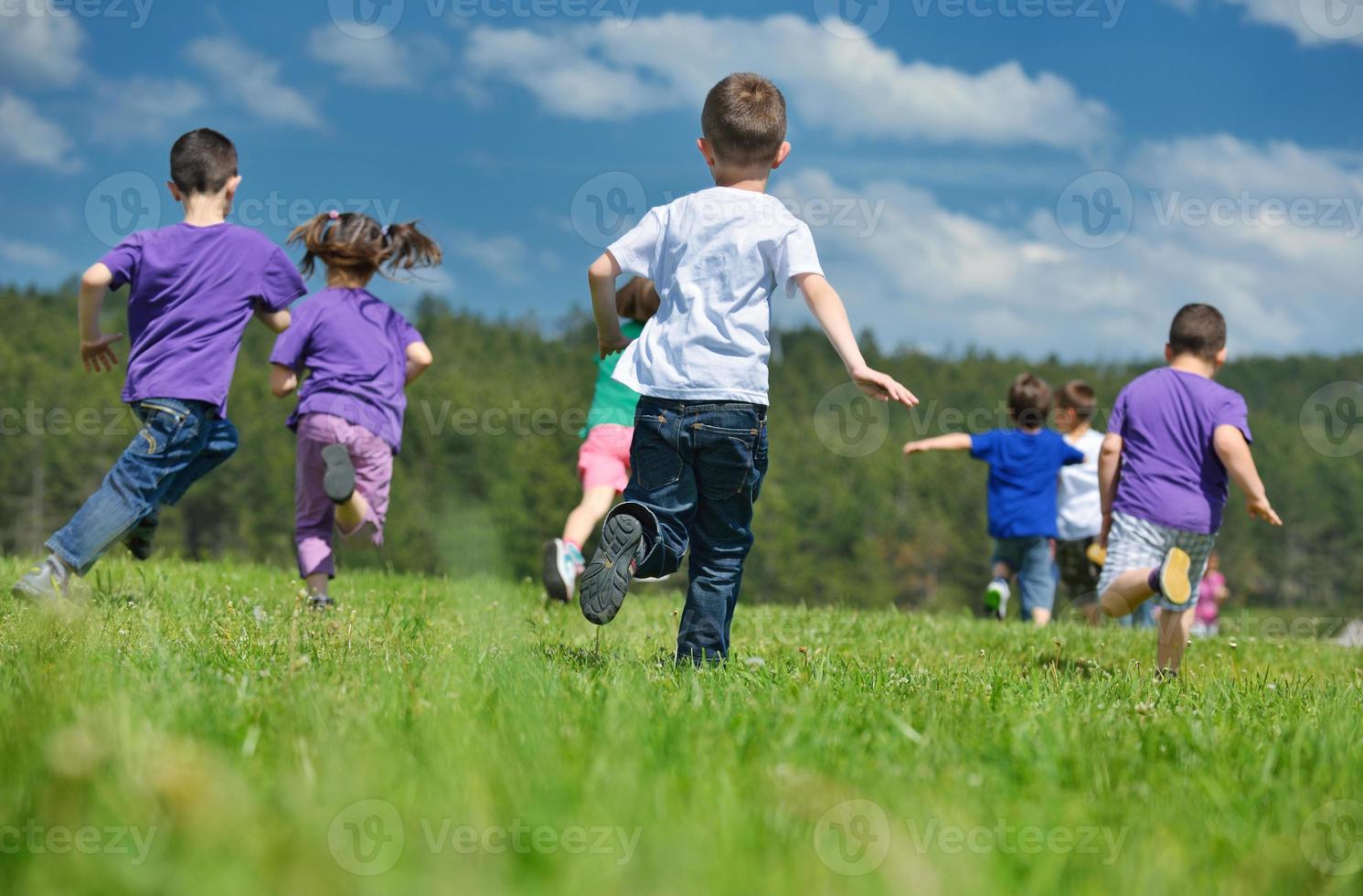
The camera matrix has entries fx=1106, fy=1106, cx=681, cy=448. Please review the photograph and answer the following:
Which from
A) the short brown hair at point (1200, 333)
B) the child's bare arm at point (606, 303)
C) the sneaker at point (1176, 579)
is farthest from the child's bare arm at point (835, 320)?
the short brown hair at point (1200, 333)

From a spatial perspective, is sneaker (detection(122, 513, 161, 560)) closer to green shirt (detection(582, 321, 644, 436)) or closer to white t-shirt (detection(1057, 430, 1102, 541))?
green shirt (detection(582, 321, 644, 436))

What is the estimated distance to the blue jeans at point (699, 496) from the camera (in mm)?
4191

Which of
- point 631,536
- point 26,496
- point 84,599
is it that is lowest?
point 26,496

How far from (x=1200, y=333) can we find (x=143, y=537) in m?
5.81

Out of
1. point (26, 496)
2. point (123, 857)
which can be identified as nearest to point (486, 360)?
point (26, 496)

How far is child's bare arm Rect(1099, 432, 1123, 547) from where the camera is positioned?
5.98 metres

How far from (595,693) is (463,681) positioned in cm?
37

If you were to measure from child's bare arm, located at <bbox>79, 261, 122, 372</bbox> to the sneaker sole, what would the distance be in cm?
240

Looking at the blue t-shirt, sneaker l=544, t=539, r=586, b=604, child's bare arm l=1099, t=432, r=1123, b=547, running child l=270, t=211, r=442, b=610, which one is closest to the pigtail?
running child l=270, t=211, r=442, b=610

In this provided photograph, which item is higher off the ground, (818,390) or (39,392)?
(818,390)

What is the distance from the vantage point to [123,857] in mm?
1644

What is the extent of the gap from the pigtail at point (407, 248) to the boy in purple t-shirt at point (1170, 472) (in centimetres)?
411

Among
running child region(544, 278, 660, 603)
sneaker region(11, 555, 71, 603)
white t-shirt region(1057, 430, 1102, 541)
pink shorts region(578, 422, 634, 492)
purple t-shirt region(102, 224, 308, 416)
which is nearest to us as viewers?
sneaker region(11, 555, 71, 603)

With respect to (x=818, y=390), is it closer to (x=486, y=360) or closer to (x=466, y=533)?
(x=486, y=360)
